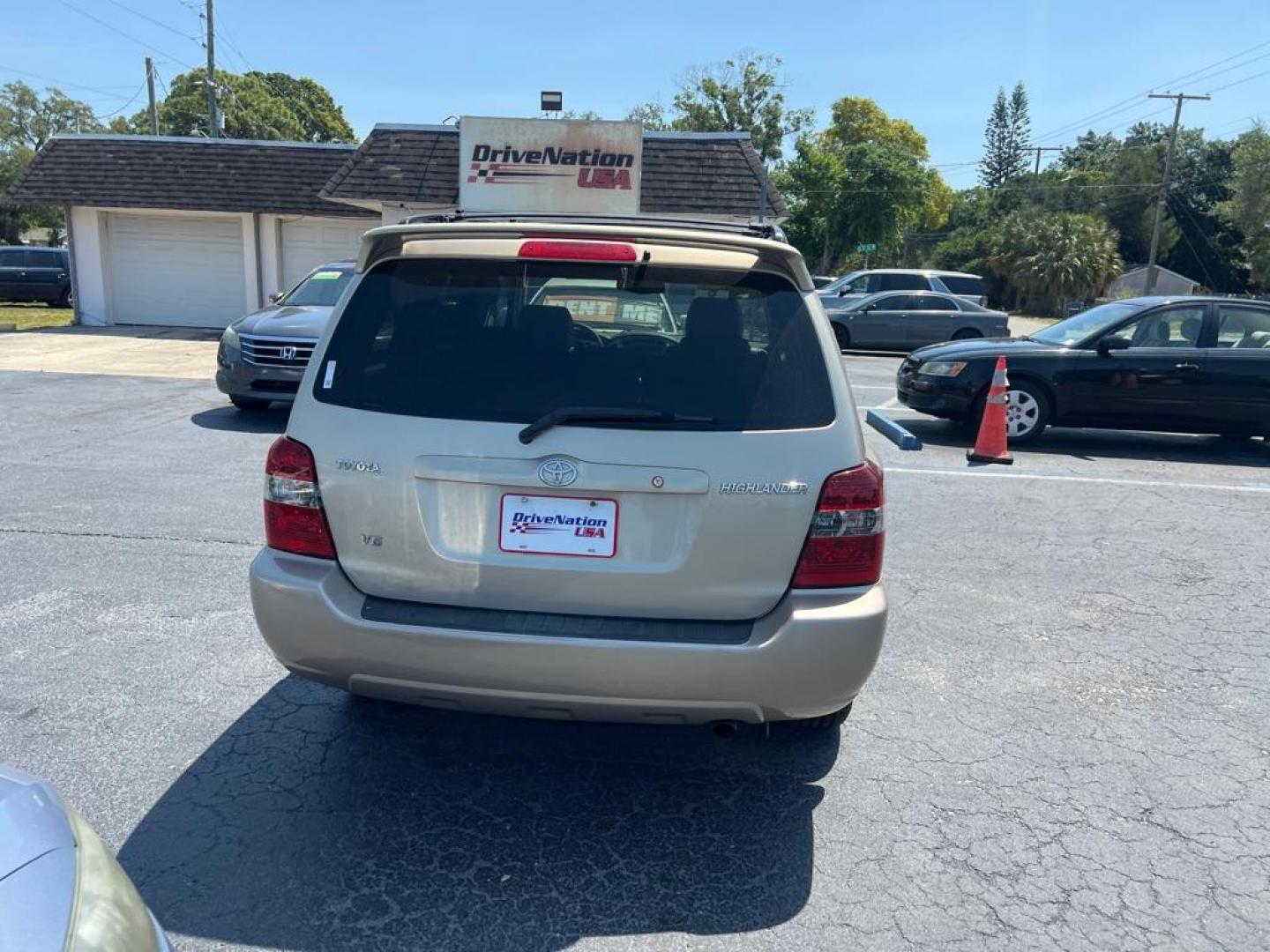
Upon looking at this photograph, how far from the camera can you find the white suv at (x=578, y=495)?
290cm

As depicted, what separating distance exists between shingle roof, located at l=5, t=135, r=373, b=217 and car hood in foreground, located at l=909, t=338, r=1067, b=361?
46.5 feet

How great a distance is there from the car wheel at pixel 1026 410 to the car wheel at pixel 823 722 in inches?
283

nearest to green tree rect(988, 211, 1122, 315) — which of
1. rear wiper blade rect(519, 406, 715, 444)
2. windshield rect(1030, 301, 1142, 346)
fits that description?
windshield rect(1030, 301, 1142, 346)

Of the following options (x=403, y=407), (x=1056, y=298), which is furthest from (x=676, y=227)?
(x=1056, y=298)

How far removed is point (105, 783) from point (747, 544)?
230 cm

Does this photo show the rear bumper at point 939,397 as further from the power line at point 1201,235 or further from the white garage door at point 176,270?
the power line at point 1201,235

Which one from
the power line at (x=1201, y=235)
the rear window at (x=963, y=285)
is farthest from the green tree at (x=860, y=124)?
the rear window at (x=963, y=285)

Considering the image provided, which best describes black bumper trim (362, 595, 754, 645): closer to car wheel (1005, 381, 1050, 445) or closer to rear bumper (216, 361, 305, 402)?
rear bumper (216, 361, 305, 402)

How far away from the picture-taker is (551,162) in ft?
55.5

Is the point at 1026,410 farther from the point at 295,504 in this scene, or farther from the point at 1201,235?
the point at 1201,235

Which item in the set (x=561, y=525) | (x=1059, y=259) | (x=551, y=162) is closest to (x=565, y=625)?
(x=561, y=525)

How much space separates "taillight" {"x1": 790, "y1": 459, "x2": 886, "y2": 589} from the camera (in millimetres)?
2988

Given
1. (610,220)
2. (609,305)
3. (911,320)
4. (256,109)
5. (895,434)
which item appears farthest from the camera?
(256,109)

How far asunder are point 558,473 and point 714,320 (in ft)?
2.29
